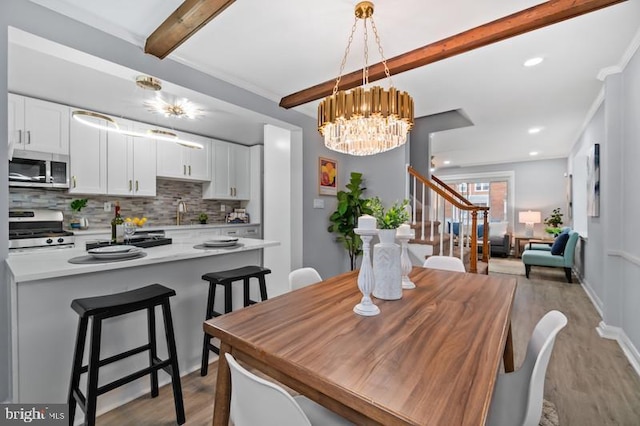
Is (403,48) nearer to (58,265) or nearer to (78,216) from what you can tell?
(58,265)

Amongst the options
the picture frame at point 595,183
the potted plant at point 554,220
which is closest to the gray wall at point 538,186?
the potted plant at point 554,220

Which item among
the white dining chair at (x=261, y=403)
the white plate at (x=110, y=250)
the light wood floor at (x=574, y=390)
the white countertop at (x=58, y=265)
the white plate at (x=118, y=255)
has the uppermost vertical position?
the white plate at (x=110, y=250)

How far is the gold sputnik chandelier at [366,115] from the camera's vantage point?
1684 mm

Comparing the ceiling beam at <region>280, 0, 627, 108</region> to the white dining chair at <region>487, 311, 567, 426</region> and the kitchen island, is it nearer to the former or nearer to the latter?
the white dining chair at <region>487, 311, 567, 426</region>

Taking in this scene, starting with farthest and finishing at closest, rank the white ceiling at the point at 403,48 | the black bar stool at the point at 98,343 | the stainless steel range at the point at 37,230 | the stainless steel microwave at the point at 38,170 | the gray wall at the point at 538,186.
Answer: the gray wall at the point at 538,186 < the stainless steel microwave at the point at 38,170 < the stainless steel range at the point at 37,230 < the white ceiling at the point at 403,48 < the black bar stool at the point at 98,343

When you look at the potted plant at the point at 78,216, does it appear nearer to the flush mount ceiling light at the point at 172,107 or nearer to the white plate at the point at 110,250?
the flush mount ceiling light at the point at 172,107

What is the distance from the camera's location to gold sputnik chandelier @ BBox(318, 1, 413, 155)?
168 centimetres

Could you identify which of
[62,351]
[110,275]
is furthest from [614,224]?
[62,351]

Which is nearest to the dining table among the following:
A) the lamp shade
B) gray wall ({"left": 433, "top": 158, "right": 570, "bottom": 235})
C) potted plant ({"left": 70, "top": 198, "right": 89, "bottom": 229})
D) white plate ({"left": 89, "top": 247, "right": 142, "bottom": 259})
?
white plate ({"left": 89, "top": 247, "right": 142, "bottom": 259})

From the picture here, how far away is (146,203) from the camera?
171 inches

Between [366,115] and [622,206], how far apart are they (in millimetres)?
2601

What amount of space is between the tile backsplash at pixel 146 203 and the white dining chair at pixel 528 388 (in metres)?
4.60

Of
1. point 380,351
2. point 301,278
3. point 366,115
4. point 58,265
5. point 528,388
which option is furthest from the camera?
point 301,278

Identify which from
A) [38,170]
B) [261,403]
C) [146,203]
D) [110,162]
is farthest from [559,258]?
[38,170]
